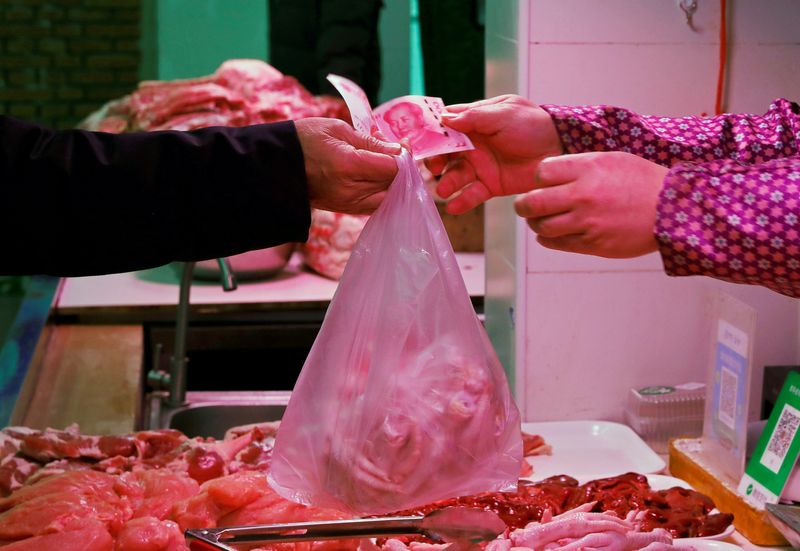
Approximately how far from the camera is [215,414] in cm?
302

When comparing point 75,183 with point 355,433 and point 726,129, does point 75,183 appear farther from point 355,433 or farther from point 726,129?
point 726,129

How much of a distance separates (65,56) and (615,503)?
543cm

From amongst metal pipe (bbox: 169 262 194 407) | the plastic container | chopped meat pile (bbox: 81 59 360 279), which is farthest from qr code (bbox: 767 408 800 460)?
chopped meat pile (bbox: 81 59 360 279)

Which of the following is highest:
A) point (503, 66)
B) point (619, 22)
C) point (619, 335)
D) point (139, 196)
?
point (619, 22)

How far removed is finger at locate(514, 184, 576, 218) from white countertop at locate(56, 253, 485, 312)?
8.25 ft

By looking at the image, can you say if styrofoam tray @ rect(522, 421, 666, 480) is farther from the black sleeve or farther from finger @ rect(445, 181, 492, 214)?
the black sleeve

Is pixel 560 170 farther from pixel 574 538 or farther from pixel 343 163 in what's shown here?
pixel 574 538

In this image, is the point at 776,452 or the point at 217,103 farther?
the point at 217,103

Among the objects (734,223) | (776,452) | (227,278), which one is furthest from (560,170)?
(227,278)

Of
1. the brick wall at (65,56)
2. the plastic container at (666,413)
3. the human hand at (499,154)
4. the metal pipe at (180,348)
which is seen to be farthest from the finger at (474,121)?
the brick wall at (65,56)

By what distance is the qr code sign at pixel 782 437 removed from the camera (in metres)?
2.01

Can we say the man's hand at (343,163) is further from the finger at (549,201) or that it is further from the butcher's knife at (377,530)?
the butcher's knife at (377,530)

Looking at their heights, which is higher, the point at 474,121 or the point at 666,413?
the point at 474,121

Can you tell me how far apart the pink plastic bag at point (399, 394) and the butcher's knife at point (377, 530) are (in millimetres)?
64
